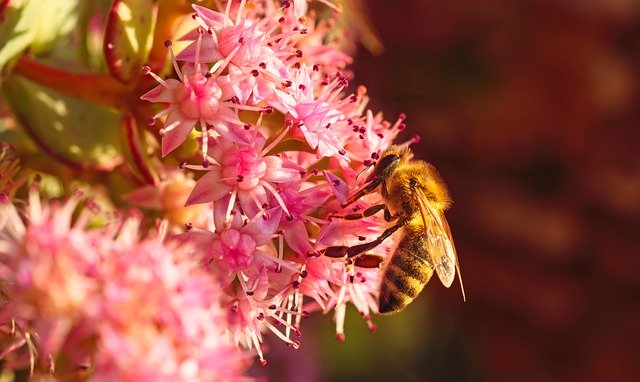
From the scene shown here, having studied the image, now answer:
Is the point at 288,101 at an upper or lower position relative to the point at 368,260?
upper

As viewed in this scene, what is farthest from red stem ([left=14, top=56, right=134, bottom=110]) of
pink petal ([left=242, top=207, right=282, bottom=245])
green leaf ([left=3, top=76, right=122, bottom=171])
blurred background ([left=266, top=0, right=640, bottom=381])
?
blurred background ([left=266, top=0, right=640, bottom=381])

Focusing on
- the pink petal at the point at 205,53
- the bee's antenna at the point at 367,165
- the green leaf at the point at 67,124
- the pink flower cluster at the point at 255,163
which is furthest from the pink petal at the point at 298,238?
the green leaf at the point at 67,124

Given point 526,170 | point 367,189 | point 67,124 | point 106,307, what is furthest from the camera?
point 526,170

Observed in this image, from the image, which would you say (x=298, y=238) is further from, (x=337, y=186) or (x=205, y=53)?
(x=205, y=53)

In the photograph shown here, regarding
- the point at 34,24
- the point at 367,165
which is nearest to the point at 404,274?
the point at 367,165

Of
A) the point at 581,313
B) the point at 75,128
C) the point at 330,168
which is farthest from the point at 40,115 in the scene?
the point at 581,313

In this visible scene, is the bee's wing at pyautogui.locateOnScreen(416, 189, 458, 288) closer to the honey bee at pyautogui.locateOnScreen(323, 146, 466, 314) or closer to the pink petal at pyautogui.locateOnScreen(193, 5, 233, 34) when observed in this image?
the honey bee at pyautogui.locateOnScreen(323, 146, 466, 314)
